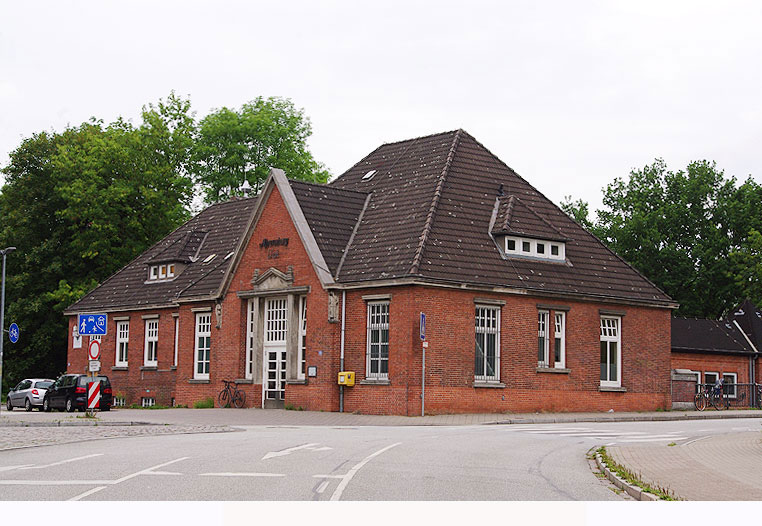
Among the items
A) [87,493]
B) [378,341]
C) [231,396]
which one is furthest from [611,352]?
[87,493]

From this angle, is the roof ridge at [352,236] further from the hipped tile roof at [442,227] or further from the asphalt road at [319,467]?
the asphalt road at [319,467]

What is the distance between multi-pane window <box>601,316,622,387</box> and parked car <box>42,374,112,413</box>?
63.9 ft

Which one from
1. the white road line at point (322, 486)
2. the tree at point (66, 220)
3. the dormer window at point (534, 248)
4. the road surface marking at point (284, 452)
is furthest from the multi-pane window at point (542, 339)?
the tree at point (66, 220)

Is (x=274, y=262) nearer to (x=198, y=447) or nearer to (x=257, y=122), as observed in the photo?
(x=198, y=447)

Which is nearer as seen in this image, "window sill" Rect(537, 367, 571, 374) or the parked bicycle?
"window sill" Rect(537, 367, 571, 374)

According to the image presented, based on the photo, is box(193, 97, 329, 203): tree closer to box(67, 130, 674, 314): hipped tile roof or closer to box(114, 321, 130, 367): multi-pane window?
box(114, 321, 130, 367): multi-pane window

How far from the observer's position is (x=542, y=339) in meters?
38.1

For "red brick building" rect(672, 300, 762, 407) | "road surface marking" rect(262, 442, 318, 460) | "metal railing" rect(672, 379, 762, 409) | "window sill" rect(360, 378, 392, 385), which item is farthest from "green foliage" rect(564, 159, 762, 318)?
"road surface marking" rect(262, 442, 318, 460)

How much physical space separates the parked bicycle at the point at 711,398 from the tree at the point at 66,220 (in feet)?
104

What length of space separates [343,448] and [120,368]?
108 feet

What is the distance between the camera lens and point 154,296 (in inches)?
1934

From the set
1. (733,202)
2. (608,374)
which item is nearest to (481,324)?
(608,374)

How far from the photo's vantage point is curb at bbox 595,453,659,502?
13008mm

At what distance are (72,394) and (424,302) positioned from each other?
664 inches
